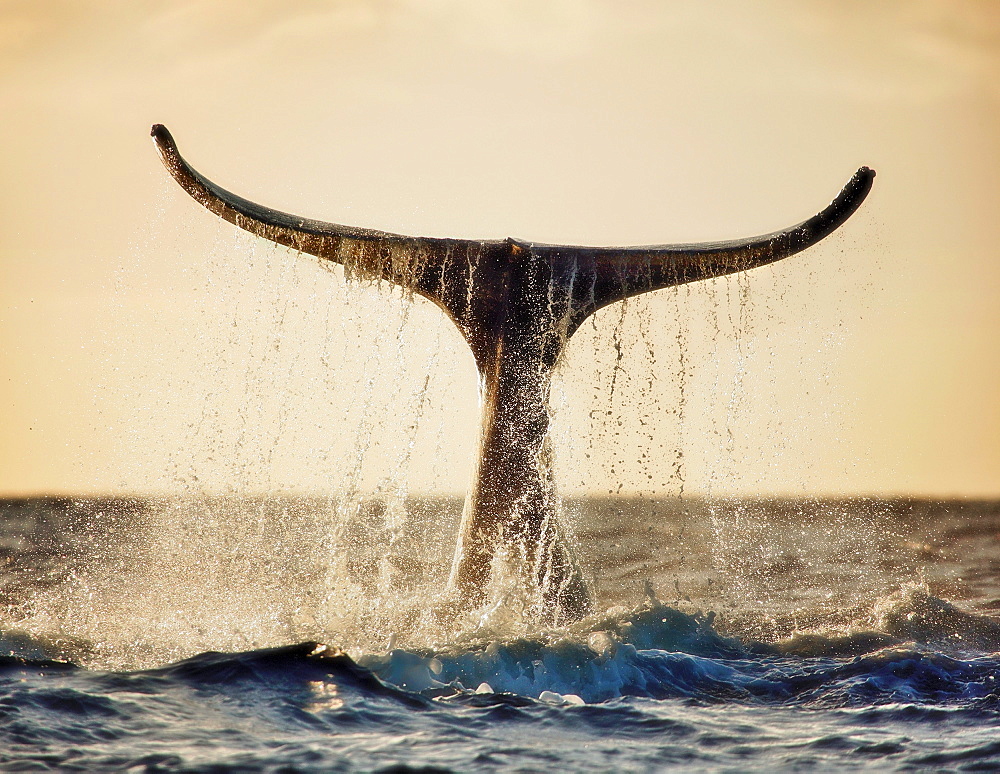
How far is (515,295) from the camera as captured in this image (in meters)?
8.56

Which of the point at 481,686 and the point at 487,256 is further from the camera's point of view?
the point at 487,256

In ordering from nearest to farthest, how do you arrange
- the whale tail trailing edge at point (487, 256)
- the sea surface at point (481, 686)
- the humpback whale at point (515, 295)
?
1. the sea surface at point (481, 686)
2. the humpback whale at point (515, 295)
3. the whale tail trailing edge at point (487, 256)

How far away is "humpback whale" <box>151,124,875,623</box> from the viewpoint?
817cm

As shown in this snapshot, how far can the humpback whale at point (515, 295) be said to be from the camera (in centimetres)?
817

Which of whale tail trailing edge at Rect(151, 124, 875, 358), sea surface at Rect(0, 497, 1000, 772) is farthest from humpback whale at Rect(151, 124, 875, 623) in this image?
sea surface at Rect(0, 497, 1000, 772)

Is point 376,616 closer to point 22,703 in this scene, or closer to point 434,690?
point 434,690

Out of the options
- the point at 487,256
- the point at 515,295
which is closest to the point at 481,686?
the point at 515,295

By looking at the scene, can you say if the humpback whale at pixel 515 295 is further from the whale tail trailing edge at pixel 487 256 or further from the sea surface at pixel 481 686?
the sea surface at pixel 481 686

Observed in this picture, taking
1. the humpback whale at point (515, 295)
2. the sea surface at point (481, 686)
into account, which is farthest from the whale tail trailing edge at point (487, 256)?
the sea surface at point (481, 686)

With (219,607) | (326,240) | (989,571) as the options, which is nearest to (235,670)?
(326,240)

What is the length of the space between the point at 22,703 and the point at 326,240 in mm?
4135

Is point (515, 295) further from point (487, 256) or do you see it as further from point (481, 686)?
point (481, 686)

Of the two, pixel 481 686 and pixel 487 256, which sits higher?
pixel 487 256

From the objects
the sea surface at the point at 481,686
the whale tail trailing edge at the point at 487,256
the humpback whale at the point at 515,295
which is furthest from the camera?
the whale tail trailing edge at the point at 487,256
